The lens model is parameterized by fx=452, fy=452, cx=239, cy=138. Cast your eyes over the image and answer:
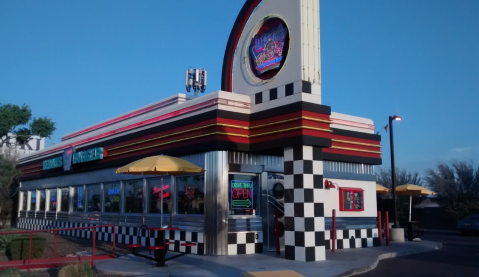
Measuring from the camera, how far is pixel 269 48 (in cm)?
1226

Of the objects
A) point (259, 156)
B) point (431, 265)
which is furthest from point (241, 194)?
point (431, 265)

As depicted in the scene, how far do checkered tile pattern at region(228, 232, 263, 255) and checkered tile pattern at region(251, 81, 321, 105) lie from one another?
356 cm

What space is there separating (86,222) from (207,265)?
9508mm

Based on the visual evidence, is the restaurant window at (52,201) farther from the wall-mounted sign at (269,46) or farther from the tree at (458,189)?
the tree at (458,189)

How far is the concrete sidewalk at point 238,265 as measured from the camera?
9019 mm

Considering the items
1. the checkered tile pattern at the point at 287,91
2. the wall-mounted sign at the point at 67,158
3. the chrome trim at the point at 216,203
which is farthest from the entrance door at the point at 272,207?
the wall-mounted sign at the point at 67,158

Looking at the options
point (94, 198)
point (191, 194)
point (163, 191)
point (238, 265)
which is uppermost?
point (163, 191)

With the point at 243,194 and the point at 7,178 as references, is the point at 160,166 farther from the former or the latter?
the point at 7,178

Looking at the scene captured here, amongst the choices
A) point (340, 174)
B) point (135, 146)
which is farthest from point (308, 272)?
point (135, 146)

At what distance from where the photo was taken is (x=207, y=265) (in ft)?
32.3

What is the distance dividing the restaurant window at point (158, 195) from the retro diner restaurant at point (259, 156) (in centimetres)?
6

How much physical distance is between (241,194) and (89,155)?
7912 millimetres

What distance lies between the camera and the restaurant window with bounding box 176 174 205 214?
12.2 m

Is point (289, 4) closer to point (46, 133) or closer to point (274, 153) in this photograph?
point (274, 153)
